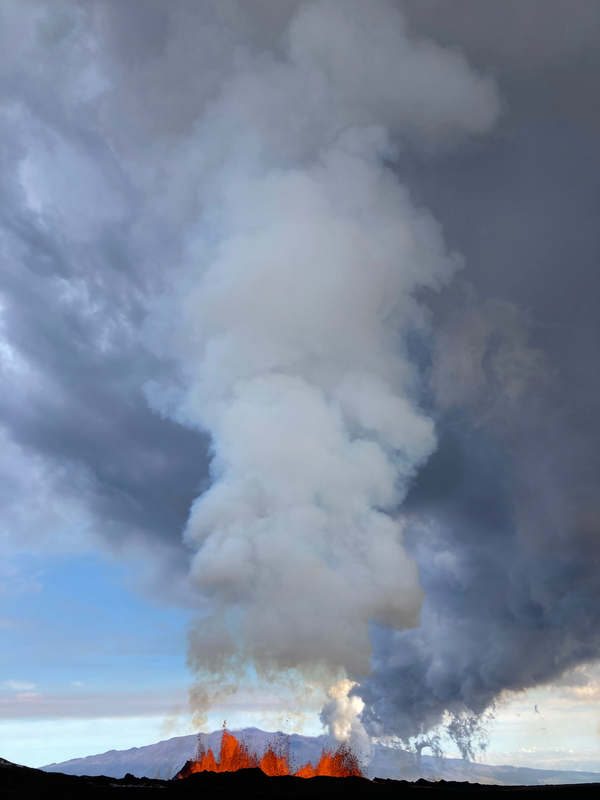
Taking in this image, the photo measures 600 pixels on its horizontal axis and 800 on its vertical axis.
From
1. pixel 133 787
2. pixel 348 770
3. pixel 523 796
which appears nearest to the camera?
pixel 133 787

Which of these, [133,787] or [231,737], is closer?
[133,787]

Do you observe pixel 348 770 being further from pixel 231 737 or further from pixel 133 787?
pixel 133 787

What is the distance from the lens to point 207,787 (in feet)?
340

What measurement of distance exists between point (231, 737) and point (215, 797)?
7726cm

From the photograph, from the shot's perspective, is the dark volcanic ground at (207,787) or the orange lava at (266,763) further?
the orange lava at (266,763)

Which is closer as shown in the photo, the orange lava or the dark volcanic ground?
the dark volcanic ground

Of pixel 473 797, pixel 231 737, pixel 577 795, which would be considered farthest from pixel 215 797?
pixel 231 737

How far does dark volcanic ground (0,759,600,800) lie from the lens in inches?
3219

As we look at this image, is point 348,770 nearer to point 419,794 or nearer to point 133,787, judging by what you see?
point 419,794

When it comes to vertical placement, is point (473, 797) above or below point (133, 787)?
below

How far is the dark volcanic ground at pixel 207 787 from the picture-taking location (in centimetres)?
8175

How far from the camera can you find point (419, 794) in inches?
4161

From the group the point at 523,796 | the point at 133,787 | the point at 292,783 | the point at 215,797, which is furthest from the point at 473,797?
the point at 133,787

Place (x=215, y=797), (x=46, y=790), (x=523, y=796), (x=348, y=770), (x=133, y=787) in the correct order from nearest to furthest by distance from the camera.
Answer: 1. (x=46, y=790)
2. (x=215, y=797)
3. (x=133, y=787)
4. (x=523, y=796)
5. (x=348, y=770)
